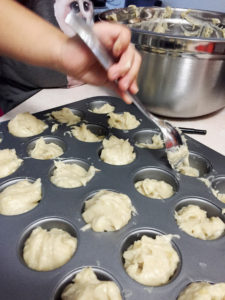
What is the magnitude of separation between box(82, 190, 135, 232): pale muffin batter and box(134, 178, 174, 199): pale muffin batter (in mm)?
196

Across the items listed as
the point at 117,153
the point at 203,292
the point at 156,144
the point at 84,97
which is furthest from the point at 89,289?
the point at 84,97

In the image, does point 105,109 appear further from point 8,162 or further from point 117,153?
point 8,162

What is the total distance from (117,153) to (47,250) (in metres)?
0.61

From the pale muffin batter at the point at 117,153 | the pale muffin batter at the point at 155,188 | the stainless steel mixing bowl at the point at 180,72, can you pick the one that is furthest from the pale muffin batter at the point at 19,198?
the stainless steel mixing bowl at the point at 180,72

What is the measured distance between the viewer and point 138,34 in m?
1.49

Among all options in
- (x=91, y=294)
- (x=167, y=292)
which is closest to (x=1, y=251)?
(x=91, y=294)

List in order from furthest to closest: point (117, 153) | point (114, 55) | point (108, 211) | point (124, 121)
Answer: point (124, 121) → point (117, 153) → point (114, 55) → point (108, 211)

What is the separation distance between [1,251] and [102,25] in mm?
1037

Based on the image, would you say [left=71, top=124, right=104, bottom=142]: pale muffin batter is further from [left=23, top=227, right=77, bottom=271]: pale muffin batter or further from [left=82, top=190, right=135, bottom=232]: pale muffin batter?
[left=23, top=227, right=77, bottom=271]: pale muffin batter

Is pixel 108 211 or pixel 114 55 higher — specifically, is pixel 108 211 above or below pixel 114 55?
below

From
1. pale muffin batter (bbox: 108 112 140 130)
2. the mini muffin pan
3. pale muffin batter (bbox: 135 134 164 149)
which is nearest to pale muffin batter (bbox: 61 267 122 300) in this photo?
the mini muffin pan

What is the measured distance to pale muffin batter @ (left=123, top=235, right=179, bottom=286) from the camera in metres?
0.95

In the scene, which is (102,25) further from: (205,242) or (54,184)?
(205,242)

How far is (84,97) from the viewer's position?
2109mm
